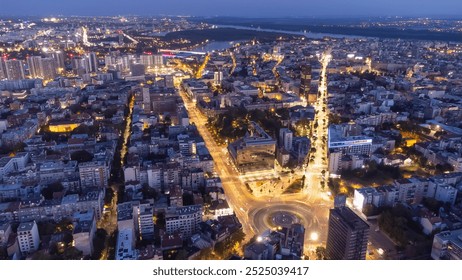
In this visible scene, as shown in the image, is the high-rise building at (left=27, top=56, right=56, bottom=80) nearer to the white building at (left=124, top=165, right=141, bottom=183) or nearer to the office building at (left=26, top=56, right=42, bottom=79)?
the office building at (left=26, top=56, right=42, bottom=79)

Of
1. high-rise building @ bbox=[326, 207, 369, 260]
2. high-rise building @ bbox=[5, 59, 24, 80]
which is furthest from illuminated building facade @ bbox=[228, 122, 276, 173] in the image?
high-rise building @ bbox=[5, 59, 24, 80]

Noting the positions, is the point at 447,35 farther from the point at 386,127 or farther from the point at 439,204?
the point at 439,204

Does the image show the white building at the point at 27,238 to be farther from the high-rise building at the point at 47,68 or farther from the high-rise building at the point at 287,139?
the high-rise building at the point at 47,68

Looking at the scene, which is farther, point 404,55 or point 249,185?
point 404,55

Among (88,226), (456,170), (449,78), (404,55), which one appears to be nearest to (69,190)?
(88,226)

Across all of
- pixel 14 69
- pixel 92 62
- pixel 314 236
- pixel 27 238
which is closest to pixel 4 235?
pixel 27 238

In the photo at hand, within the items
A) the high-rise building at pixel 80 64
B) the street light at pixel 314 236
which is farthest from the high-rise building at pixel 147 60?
the street light at pixel 314 236
